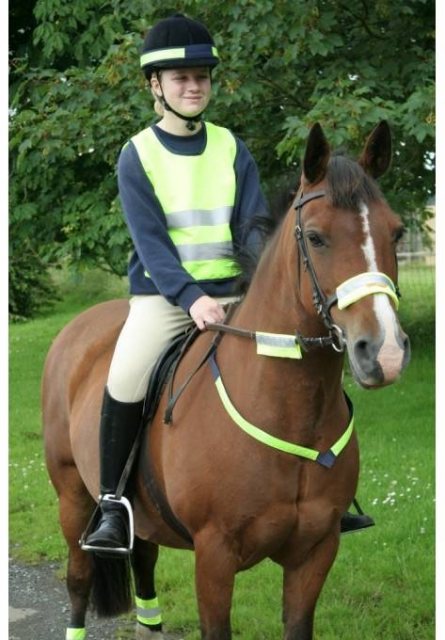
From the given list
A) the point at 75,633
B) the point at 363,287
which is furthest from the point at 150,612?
the point at 363,287

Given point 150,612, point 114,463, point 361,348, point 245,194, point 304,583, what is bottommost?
point 150,612

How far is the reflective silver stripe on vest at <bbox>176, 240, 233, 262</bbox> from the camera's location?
3932mm

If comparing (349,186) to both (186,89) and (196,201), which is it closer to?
(196,201)

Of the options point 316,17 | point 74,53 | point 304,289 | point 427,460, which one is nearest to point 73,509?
point 304,289

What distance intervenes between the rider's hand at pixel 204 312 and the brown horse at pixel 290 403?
3.0 inches

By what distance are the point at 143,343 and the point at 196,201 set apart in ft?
2.05

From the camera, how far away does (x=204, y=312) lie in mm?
3658

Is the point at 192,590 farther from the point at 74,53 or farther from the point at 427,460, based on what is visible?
the point at 74,53

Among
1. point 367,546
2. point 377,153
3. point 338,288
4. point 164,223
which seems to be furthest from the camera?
point 367,546

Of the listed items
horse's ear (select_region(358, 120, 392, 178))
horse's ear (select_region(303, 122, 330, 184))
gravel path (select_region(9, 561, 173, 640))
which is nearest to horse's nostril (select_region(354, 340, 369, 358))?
horse's ear (select_region(303, 122, 330, 184))

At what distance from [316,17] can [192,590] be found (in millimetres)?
5704

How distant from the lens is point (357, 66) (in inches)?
371

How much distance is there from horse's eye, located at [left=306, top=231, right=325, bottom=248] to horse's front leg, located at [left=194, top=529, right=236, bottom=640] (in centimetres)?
112

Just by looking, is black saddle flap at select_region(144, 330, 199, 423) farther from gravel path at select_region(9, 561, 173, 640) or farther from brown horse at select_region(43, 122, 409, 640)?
gravel path at select_region(9, 561, 173, 640)
